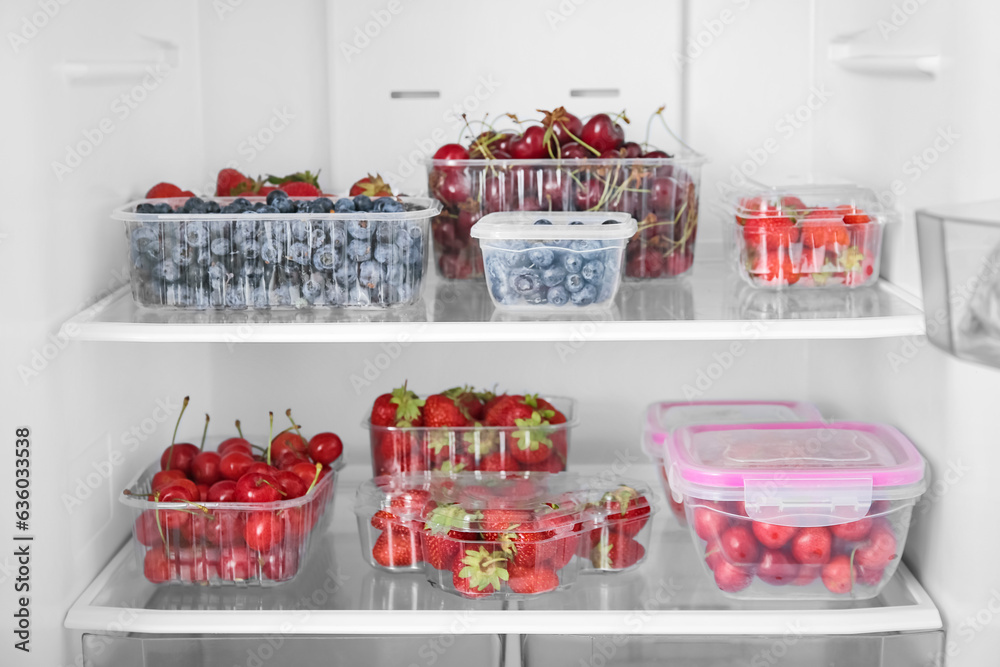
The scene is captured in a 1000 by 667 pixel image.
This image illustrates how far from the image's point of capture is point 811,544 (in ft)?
3.72

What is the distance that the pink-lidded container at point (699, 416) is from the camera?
4.60 ft

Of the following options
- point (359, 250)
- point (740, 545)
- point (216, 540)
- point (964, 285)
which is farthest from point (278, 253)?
point (964, 285)

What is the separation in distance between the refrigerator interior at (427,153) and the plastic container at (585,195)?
255 millimetres

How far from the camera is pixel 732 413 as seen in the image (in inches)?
57.7

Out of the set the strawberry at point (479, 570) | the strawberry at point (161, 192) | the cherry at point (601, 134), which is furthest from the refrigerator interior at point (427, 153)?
the cherry at point (601, 134)

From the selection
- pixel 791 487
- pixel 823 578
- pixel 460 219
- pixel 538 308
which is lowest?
pixel 823 578

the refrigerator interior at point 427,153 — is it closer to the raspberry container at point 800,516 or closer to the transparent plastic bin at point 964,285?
the raspberry container at point 800,516

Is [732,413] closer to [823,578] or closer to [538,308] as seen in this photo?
[823,578]

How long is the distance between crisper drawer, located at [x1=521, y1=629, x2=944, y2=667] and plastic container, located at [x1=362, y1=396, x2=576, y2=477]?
238 mm

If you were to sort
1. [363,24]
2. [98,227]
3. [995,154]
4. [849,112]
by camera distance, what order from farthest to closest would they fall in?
[363,24], [849,112], [98,227], [995,154]

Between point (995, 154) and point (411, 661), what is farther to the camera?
point (411, 661)

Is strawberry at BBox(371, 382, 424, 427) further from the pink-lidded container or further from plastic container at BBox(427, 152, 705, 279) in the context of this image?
the pink-lidded container

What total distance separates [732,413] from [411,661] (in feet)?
1.92

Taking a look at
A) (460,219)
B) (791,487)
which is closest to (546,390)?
(460,219)
